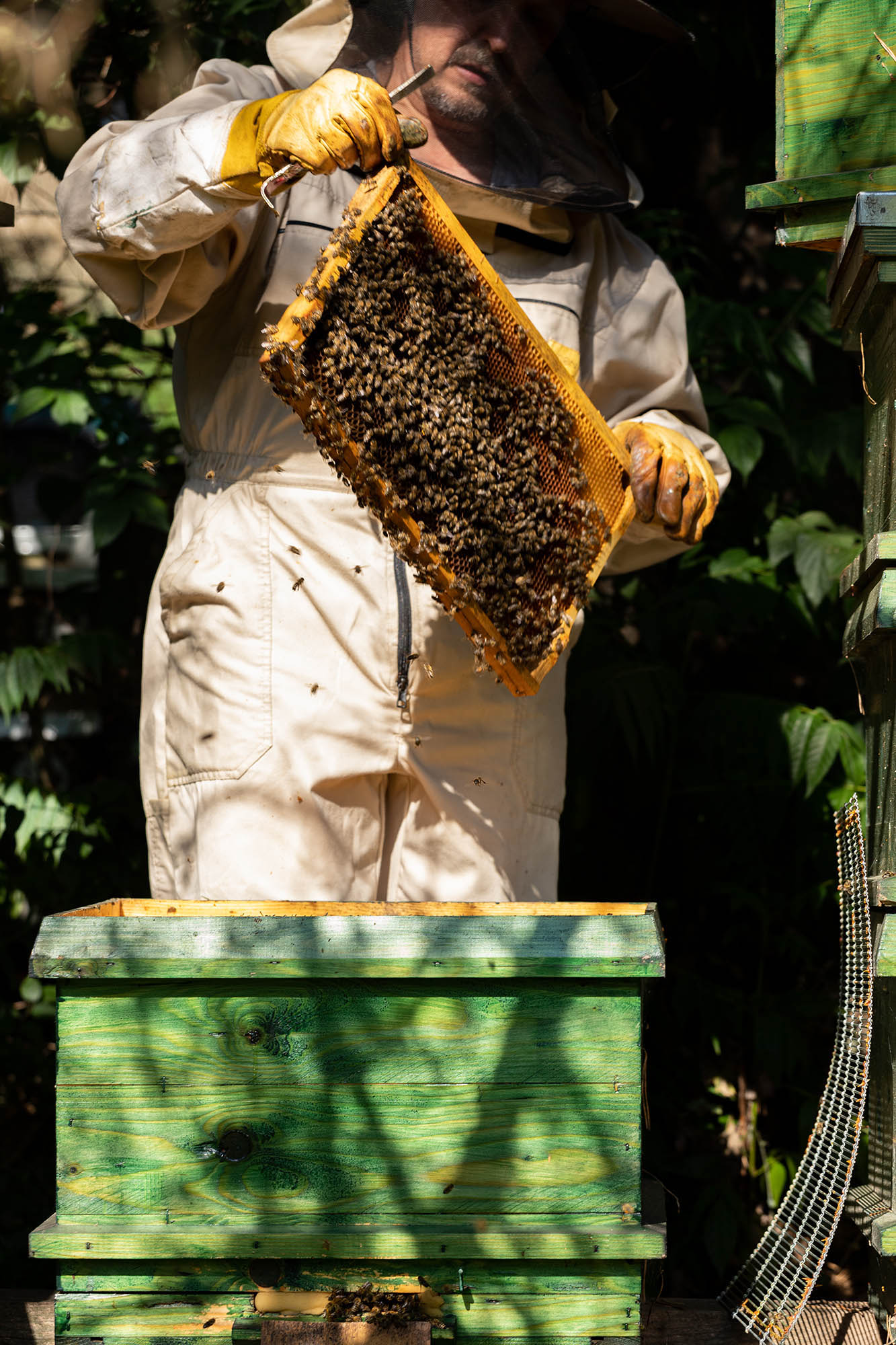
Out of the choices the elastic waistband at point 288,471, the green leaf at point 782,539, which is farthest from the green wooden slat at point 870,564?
the green leaf at point 782,539

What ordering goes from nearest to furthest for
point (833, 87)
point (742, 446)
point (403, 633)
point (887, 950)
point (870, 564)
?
1. point (887, 950)
2. point (870, 564)
3. point (833, 87)
4. point (403, 633)
5. point (742, 446)

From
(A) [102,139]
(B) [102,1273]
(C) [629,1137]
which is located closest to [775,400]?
(A) [102,139]

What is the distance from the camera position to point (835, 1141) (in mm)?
1856

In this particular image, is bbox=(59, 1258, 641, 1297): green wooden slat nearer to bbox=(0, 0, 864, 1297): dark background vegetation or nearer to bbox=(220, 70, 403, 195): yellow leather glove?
bbox=(220, 70, 403, 195): yellow leather glove

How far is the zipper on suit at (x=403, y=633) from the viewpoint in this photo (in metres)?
2.08

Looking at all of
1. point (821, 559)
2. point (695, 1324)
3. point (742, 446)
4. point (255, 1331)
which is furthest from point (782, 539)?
point (255, 1331)

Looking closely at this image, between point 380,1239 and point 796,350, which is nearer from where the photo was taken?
point 380,1239

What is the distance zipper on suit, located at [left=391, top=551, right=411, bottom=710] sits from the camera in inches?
82.0

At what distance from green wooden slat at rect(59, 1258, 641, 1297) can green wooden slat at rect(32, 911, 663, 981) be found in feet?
1.14

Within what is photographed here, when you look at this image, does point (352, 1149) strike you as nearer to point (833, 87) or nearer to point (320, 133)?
point (320, 133)

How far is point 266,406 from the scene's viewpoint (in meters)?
2.16

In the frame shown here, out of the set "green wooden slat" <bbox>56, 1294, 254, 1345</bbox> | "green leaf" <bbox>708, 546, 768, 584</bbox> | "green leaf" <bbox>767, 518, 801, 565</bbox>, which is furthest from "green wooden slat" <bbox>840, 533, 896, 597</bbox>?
"green wooden slat" <bbox>56, 1294, 254, 1345</bbox>

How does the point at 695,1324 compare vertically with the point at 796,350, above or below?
below

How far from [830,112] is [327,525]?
992 millimetres
